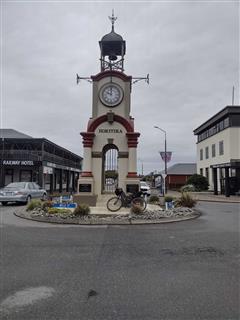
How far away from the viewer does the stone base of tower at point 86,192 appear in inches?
647

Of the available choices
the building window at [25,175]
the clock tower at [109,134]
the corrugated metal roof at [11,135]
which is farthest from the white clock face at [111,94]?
the building window at [25,175]

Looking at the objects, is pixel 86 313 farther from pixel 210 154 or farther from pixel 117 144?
pixel 210 154

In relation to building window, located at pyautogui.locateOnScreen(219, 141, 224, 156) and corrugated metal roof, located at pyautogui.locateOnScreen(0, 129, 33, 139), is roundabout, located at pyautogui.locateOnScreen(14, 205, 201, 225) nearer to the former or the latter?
corrugated metal roof, located at pyautogui.locateOnScreen(0, 129, 33, 139)

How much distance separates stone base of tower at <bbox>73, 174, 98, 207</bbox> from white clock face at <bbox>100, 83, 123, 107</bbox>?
185 inches

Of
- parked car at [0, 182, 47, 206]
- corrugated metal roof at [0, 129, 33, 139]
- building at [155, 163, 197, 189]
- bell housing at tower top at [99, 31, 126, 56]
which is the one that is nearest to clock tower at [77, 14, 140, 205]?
bell housing at tower top at [99, 31, 126, 56]

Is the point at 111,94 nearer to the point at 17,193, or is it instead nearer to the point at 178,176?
the point at 17,193

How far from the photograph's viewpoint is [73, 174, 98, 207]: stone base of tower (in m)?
16.4

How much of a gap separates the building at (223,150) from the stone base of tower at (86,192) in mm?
17094

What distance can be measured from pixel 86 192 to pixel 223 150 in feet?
86.1

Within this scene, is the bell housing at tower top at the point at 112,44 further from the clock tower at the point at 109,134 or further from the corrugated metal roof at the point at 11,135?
the corrugated metal roof at the point at 11,135

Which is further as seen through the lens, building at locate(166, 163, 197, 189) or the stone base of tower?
building at locate(166, 163, 197, 189)

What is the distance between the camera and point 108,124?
18.5 meters

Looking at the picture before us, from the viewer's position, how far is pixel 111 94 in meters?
18.9

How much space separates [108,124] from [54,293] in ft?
47.7
